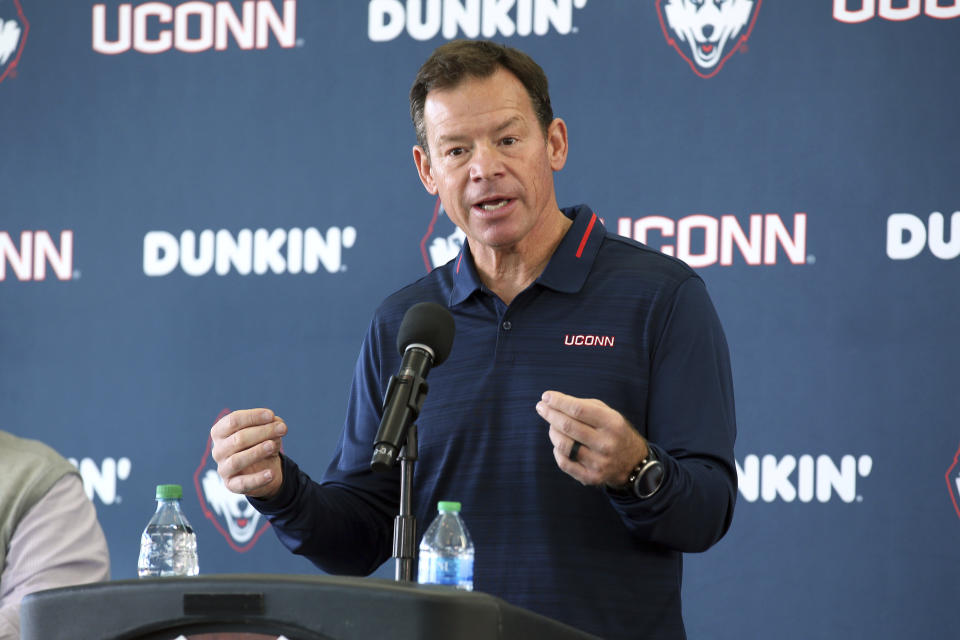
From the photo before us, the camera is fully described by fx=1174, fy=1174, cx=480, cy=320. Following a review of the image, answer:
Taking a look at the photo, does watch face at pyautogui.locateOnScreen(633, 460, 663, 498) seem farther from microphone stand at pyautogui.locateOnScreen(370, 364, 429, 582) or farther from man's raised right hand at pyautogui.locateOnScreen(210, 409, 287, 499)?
man's raised right hand at pyautogui.locateOnScreen(210, 409, 287, 499)

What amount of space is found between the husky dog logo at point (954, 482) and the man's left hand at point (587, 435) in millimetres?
1373

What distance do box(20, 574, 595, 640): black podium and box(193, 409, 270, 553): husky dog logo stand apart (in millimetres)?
1928

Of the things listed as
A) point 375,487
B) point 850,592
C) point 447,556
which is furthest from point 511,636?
point 850,592

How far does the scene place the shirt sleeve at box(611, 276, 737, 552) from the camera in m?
1.41

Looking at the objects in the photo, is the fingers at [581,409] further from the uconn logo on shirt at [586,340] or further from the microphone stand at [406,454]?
the uconn logo on shirt at [586,340]

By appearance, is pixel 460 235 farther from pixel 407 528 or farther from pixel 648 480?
pixel 407 528

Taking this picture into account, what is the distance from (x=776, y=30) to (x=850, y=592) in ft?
4.02

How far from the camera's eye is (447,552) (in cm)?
158

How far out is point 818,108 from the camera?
2549 mm

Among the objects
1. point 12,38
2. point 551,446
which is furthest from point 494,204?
point 12,38

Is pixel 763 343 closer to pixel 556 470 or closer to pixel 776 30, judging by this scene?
pixel 776 30

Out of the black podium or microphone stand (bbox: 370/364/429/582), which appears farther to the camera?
microphone stand (bbox: 370/364/429/582)

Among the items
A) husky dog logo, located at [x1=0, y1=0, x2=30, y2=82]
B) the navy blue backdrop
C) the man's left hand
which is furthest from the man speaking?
husky dog logo, located at [x1=0, y1=0, x2=30, y2=82]

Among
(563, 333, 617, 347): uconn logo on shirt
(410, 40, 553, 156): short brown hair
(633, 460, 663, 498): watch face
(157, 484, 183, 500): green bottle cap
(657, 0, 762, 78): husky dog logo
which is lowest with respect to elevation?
(157, 484, 183, 500): green bottle cap
